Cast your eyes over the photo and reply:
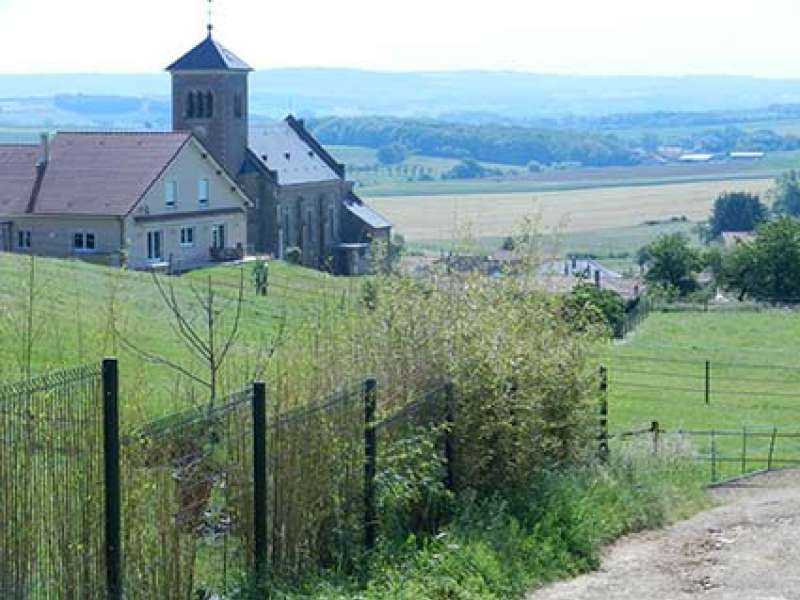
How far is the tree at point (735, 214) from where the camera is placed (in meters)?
134

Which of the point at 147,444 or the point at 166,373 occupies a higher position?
the point at 147,444

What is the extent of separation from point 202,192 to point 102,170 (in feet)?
18.8

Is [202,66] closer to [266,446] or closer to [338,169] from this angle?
[338,169]

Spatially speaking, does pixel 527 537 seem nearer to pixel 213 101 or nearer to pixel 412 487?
pixel 412 487

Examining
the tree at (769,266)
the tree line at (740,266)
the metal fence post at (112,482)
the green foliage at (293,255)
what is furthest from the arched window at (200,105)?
the metal fence post at (112,482)

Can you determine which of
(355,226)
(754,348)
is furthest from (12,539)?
(355,226)

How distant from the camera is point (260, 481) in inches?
399

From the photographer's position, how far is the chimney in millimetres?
57906

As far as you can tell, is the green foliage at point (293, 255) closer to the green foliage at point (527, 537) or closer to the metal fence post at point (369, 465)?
the green foliage at point (527, 537)

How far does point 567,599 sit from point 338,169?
261 ft

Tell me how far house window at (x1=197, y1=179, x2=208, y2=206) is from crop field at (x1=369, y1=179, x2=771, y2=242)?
197 feet

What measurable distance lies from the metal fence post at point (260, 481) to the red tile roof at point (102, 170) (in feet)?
148

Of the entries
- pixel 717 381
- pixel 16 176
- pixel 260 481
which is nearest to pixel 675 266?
pixel 717 381

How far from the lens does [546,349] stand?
14.0 metres
